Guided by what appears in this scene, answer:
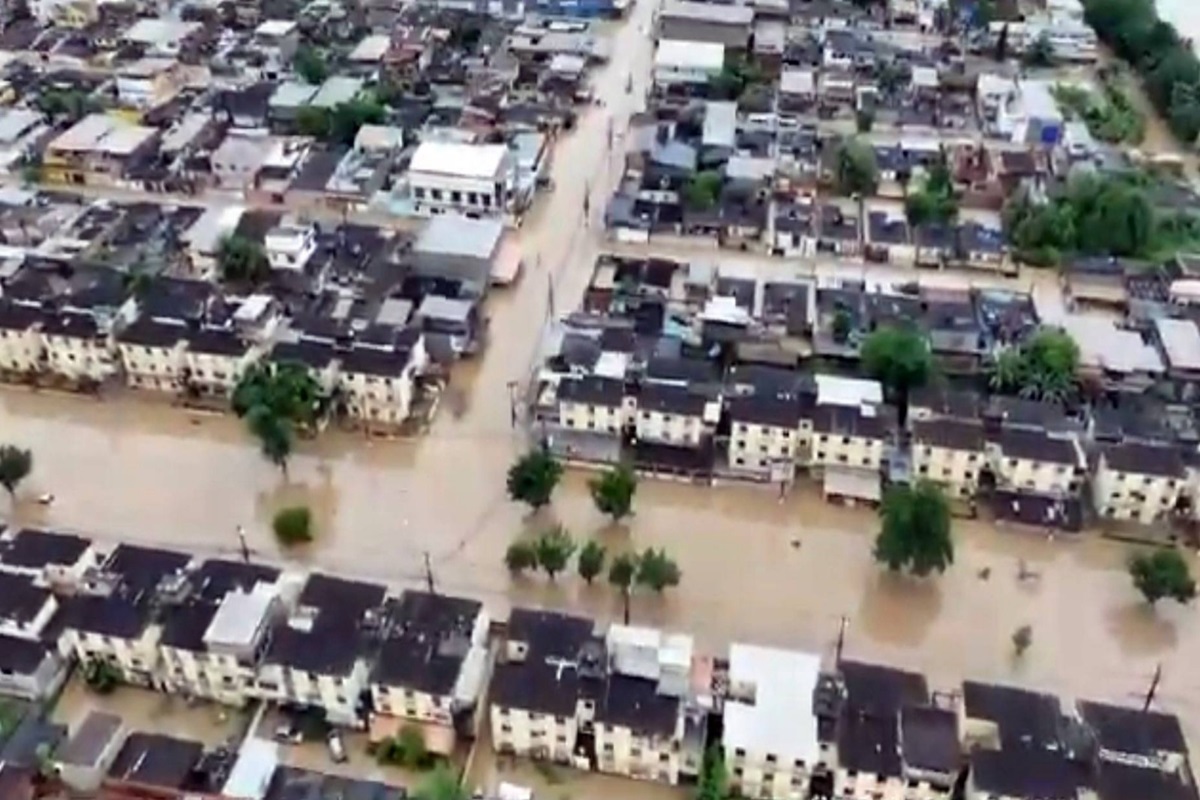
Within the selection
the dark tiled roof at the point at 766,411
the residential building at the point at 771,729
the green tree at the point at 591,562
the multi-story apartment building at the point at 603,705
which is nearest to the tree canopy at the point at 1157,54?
the dark tiled roof at the point at 766,411

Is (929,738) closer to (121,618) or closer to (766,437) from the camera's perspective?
(766,437)

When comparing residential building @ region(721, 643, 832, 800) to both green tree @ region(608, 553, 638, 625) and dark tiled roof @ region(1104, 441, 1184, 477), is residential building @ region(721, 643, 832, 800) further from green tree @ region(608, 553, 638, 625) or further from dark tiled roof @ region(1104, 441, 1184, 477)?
dark tiled roof @ region(1104, 441, 1184, 477)

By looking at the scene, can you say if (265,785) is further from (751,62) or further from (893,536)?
(751,62)

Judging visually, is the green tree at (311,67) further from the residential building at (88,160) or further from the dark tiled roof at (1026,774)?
the dark tiled roof at (1026,774)

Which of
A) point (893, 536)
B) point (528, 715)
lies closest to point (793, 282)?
point (893, 536)

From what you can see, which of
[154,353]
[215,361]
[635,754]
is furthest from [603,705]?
[154,353]

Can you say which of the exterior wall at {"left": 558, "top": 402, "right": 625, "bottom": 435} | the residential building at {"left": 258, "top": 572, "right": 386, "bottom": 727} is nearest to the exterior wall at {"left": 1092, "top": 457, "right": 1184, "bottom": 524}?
the exterior wall at {"left": 558, "top": 402, "right": 625, "bottom": 435}
